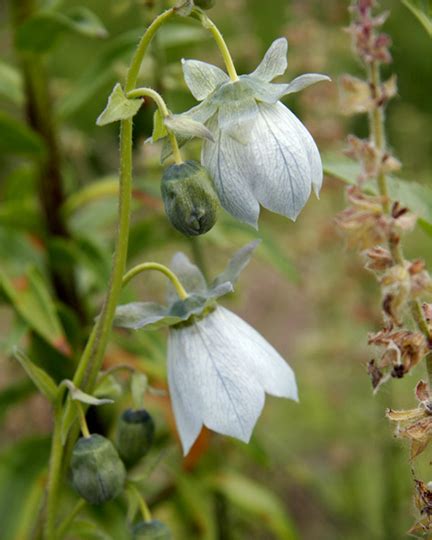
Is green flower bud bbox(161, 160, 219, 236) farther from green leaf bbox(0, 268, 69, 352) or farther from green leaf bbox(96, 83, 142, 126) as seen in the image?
green leaf bbox(0, 268, 69, 352)

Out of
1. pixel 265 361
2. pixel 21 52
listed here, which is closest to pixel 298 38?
pixel 21 52

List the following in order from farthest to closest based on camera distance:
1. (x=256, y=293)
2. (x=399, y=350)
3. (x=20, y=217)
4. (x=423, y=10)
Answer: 1. (x=256, y=293)
2. (x=20, y=217)
3. (x=423, y=10)
4. (x=399, y=350)

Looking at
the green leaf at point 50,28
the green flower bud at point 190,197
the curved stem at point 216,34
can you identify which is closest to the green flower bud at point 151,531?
Answer: the green flower bud at point 190,197

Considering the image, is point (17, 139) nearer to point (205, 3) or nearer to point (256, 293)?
point (205, 3)

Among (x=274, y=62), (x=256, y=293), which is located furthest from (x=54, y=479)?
(x=256, y=293)

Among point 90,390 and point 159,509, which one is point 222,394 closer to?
point 90,390

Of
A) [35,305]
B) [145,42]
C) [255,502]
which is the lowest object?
[255,502]
